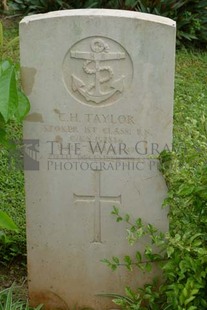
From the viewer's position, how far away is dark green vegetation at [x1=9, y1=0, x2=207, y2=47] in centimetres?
825

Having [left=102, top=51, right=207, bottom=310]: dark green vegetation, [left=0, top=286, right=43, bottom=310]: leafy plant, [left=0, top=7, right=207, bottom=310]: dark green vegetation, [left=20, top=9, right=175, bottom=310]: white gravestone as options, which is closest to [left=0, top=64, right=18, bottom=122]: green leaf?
[left=20, top=9, right=175, bottom=310]: white gravestone

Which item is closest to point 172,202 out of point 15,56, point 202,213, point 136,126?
point 202,213

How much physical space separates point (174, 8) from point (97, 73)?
15.9ft

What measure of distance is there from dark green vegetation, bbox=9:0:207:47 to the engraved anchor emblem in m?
4.65

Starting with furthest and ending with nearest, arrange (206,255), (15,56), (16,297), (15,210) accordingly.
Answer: (15,56)
(15,210)
(16,297)
(206,255)

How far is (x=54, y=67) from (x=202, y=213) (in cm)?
105

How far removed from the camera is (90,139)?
12.5ft

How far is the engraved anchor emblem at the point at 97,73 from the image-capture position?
11.9ft

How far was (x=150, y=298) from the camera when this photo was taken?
380cm

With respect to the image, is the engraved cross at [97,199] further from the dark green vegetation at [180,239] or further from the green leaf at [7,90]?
the green leaf at [7,90]

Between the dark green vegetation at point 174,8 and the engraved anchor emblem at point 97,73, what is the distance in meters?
4.65

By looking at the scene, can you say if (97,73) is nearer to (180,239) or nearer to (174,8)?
(180,239)

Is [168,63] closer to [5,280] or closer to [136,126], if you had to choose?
[136,126]

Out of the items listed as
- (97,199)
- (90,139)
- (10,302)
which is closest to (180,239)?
(97,199)
